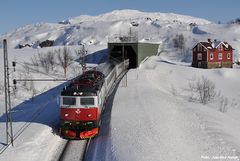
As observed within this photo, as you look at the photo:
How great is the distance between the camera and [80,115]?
2477 cm

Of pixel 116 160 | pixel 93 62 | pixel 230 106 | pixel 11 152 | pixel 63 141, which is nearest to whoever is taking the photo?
pixel 116 160

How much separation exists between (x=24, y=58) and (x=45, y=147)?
6823 cm

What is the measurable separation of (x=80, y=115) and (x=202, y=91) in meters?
36.6

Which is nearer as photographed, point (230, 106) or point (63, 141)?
point (63, 141)

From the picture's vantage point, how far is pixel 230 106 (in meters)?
51.0

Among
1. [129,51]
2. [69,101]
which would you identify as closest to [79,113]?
[69,101]

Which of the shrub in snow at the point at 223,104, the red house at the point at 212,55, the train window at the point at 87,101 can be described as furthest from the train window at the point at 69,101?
the red house at the point at 212,55

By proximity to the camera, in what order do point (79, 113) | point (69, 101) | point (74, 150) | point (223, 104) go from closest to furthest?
point (74, 150)
point (79, 113)
point (69, 101)
point (223, 104)

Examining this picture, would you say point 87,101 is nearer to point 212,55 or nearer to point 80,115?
point 80,115

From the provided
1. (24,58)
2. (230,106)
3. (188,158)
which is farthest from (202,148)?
(24,58)

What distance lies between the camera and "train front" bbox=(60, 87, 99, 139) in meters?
24.6

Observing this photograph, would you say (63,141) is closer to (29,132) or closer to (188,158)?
(29,132)

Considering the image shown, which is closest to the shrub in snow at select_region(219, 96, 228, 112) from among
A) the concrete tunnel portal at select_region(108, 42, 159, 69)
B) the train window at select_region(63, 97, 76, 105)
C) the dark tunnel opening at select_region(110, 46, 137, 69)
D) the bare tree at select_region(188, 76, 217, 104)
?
the bare tree at select_region(188, 76, 217, 104)

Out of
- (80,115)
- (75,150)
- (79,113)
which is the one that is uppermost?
(79,113)
